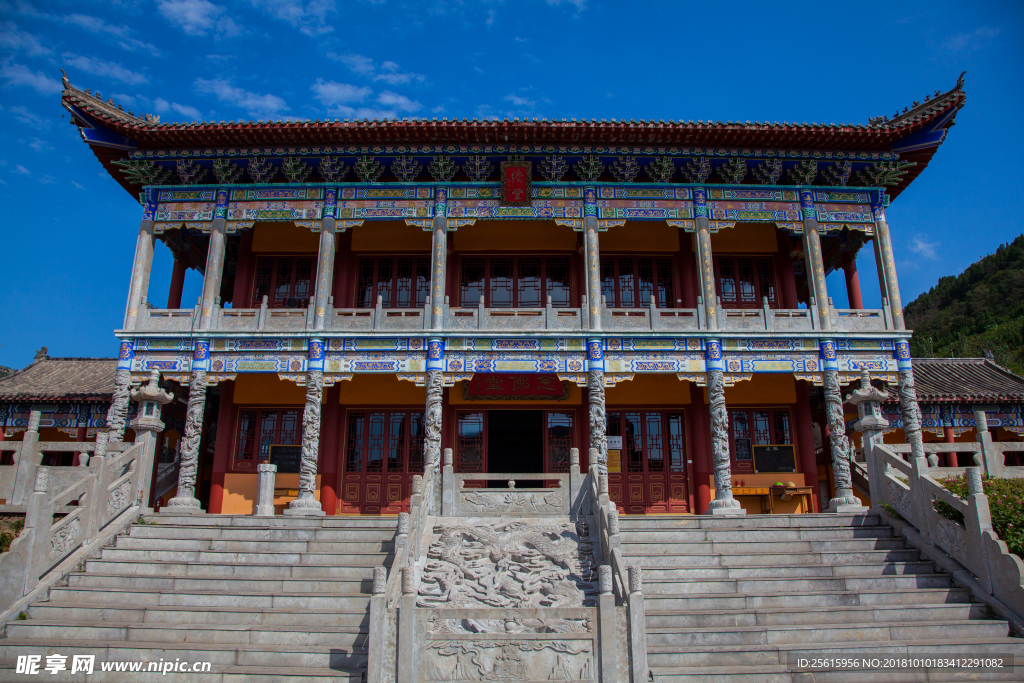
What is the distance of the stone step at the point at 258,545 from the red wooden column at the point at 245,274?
6.25 meters

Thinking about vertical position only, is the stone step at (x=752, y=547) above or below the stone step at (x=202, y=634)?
Answer: above

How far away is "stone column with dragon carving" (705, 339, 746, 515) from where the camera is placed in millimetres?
11552

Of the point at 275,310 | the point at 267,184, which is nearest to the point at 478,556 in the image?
the point at 275,310

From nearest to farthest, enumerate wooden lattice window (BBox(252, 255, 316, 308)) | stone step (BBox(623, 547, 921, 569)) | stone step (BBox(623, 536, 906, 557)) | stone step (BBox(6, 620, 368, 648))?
stone step (BBox(6, 620, 368, 648))
stone step (BBox(623, 547, 921, 569))
stone step (BBox(623, 536, 906, 557))
wooden lattice window (BBox(252, 255, 316, 308))

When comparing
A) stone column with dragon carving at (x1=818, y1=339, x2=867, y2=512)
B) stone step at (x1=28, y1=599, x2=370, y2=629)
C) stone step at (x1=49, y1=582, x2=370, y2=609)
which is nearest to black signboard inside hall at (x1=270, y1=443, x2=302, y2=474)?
stone step at (x1=49, y1=582, x2=370, y2=609)

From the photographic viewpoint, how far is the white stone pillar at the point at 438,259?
12914 millimetres

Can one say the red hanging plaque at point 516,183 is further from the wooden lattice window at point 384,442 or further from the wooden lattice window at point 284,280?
the wooden lattice window at point 384,442

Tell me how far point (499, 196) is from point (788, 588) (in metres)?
8.95

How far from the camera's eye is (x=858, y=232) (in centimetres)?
1451

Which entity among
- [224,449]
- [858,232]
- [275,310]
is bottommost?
[224,449]

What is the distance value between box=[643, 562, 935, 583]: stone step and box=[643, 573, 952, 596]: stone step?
0.12 m

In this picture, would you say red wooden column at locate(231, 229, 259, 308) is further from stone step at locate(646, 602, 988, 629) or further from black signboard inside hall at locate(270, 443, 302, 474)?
stone step at locate(646, 602, 988, 629)

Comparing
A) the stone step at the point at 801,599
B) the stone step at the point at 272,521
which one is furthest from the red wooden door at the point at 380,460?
the stone step at the point at 801,599

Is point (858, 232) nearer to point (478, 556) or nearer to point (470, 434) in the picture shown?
point (470, 434)
